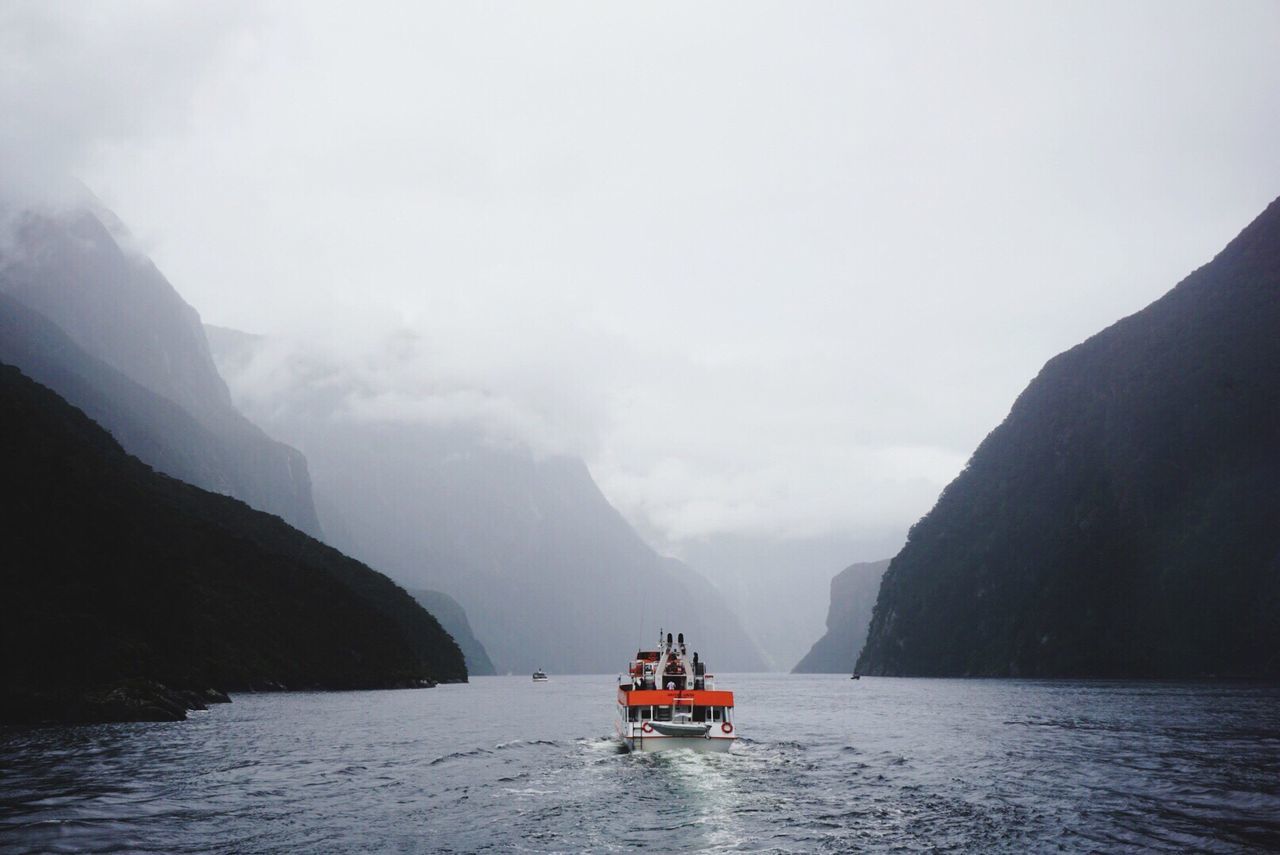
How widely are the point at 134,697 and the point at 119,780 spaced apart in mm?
35713

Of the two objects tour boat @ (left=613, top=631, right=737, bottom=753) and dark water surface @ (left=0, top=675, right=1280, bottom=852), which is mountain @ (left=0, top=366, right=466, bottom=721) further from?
tour boat @ (left=613, top=631, right=737, bottom=753)

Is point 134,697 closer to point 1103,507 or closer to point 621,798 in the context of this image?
point 621,798

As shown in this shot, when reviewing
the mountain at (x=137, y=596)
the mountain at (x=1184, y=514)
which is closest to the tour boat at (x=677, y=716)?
the mountain at (x=137, y=596)

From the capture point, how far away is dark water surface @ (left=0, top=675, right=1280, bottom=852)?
26.9 meters

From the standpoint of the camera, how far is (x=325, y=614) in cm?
15762

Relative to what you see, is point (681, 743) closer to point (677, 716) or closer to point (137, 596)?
point (677, 716)

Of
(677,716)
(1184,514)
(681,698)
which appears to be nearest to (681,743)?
(677,716)

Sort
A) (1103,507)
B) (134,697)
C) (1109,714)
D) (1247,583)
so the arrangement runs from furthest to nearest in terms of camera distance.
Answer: (1103,507) < (1247,583) < (1109,714) < (134,697)

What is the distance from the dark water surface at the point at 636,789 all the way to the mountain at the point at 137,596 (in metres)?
8.28

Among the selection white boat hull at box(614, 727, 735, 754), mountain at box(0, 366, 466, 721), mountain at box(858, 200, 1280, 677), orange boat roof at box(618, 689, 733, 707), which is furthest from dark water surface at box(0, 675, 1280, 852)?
mountain at box(858, 200, 1280, 677)

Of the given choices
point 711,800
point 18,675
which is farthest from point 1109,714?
point 18,675

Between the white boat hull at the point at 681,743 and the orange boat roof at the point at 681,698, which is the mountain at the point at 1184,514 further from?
the white boat hull at the point at 681,743

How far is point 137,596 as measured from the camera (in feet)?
287

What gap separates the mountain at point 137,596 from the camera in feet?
209
